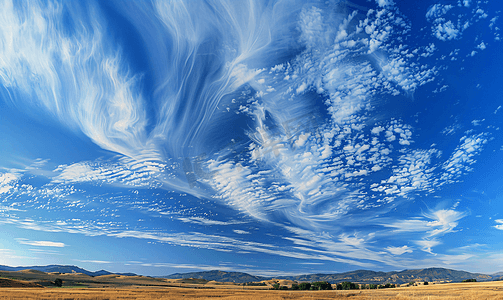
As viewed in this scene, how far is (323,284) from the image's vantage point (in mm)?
137500

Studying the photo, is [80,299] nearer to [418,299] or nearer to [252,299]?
[252,299]

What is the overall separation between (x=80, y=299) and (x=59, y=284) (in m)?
97.2

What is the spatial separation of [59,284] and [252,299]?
4515 inches

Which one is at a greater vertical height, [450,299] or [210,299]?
[450,299]

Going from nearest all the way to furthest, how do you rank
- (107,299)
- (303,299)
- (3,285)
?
(107,299) < (303,299) < (3,285)

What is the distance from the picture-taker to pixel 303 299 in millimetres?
52219

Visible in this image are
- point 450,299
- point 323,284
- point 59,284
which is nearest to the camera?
point 450,299

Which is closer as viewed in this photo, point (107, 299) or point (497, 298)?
point (497, 298)

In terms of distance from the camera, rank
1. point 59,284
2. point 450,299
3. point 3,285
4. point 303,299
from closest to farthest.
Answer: point 450,299 → point 303,299 → point 3,285 → point 59,284

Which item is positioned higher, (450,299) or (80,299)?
(450,299)

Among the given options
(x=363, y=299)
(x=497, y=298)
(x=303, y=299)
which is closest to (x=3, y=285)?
(x=303, y=299)

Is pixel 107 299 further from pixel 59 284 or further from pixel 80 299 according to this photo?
pixel 59 284

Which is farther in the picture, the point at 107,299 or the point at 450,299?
Answer: the point at 107,299

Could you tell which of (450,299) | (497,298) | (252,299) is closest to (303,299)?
(252,299)
